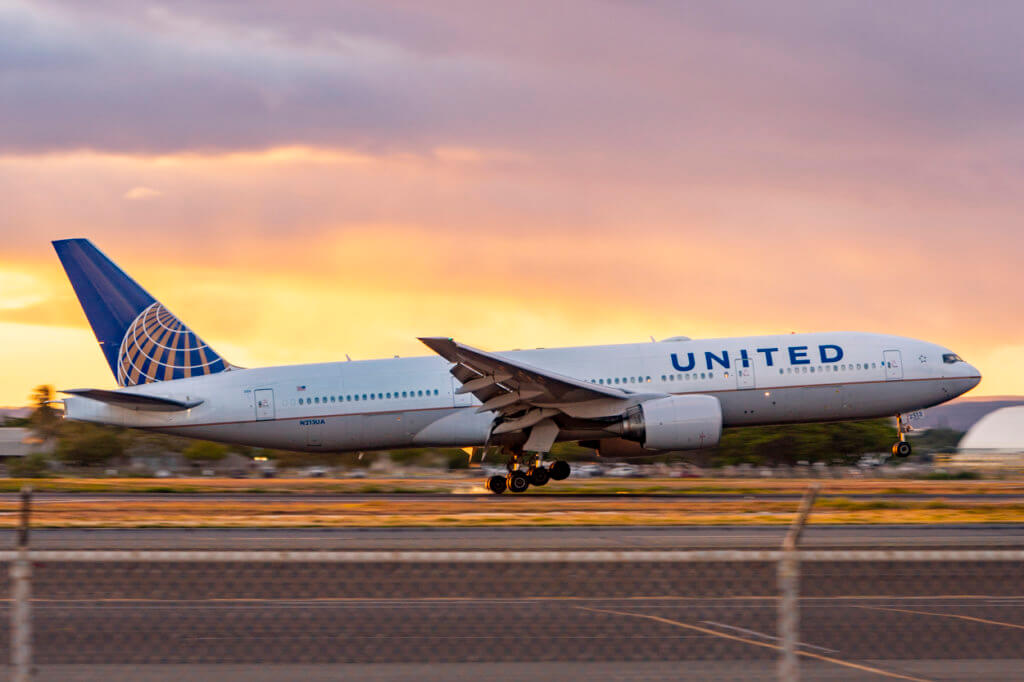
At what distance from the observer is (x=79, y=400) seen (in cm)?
3005

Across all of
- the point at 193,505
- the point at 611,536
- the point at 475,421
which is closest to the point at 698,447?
the point at 475,421

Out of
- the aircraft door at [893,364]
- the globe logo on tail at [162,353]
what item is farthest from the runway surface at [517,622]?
the globe logo on tail at [162,353]

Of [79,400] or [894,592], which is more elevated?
[79,400]

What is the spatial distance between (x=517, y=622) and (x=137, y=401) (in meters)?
22.3

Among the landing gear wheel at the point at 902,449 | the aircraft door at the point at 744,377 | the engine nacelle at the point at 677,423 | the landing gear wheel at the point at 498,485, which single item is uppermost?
the aircraft door at the point at 744,377

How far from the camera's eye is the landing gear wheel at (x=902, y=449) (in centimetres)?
3017

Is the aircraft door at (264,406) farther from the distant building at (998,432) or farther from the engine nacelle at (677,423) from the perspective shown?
the distant building at (998,432)

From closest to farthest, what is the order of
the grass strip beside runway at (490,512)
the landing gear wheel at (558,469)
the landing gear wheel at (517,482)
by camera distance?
the grass strip beside runway at (490,512) < the landing gear wheel at (517,482) < the landing gear wheel at (558,469)

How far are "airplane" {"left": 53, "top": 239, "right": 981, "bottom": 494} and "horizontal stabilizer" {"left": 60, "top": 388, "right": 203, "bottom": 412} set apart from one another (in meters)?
0.04

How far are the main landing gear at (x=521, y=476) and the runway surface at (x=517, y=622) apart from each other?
15.2m

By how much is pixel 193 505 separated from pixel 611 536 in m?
12.4

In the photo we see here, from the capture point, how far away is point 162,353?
3142cm

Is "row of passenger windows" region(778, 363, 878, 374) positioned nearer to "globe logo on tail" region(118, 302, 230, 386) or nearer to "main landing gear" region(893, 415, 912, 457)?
"main landing gear" region(893, 415, 912, 457)

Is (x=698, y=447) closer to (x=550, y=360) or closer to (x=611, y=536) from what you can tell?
(x=550, y=360)
